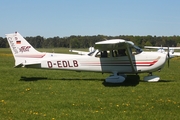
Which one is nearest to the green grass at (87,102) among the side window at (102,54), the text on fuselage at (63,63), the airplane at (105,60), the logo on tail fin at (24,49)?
the airplane at (105,60)

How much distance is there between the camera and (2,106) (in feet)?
24.1

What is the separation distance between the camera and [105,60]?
40.9 ft

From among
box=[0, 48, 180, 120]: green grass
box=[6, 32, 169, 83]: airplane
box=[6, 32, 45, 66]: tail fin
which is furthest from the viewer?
box=[6, 32, 45, 66]: tail fin

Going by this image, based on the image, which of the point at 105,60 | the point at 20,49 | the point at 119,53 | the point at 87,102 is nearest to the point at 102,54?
the point at 105,60

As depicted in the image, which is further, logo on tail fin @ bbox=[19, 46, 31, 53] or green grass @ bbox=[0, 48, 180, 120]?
logo on tail fin @ bbox=[19, 46, 31, 53]

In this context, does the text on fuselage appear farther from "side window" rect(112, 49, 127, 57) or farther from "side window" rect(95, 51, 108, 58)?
"side window" rect(112, 49, 127, 57)

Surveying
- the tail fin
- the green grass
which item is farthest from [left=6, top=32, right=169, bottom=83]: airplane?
the green grass

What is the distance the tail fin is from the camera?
42.2ft

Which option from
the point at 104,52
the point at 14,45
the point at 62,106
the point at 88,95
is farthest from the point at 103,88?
the point at 14,45

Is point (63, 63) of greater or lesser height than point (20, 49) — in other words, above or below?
below

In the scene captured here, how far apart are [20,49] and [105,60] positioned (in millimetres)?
4196

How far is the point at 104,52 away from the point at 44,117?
6.75 meters

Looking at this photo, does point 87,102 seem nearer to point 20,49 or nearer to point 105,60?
point 105,60

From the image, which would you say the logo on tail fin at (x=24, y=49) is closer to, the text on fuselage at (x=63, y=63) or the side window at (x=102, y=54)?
the text on fuselage at (x=63, y=63)
